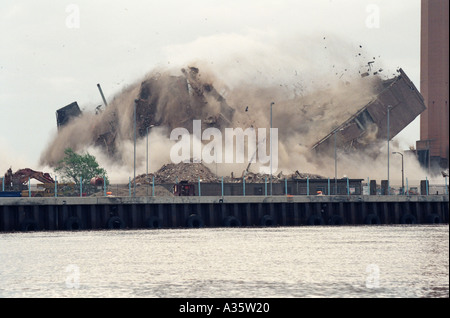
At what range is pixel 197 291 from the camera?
110ft

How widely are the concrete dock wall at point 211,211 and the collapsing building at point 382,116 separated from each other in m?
47.7

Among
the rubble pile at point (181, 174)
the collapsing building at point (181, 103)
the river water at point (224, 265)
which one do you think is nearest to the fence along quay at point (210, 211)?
the river water at point (224, 265)

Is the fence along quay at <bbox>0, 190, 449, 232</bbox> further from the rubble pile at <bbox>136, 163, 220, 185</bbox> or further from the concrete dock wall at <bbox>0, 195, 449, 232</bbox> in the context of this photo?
Answer: the rubble pile at <bbox>136, 163, 220, 185</bbox>

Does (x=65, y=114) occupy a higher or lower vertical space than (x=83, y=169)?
higher

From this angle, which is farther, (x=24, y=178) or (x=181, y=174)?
(x=181, y=174)

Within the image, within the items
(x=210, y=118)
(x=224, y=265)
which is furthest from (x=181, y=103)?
(x=224, y=265)

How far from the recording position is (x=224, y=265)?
42.7 m

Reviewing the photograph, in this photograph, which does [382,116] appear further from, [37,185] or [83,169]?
[37,185]

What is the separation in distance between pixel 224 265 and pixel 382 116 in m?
91.6

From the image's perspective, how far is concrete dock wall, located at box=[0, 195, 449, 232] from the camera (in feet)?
223

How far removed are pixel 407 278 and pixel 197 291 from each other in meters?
9.91

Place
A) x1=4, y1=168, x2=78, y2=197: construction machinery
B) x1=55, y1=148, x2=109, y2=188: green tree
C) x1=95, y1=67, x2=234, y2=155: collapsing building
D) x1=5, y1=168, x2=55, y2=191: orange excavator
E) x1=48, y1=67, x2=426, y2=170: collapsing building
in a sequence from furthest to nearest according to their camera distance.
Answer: x1=95, y1=67, x2=234, y2=155: collapsing building, x1=48, y1=67, x2=426, y2=170: collapsing building, x1=55, y1=148, x2=109, y2=188: green tree, x1=5, y1=168, x2=55, y2=191: orange excavator, x1=4, y1=168, x2=78, y2=197: construction machinery

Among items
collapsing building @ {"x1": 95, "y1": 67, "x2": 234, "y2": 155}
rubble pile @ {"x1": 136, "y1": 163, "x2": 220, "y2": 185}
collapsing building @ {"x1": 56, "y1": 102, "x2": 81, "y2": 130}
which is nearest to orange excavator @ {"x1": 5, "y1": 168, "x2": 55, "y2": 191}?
rubble pile @ {"x1": 136, "y1": 163, "x2": 220, "y2": 185}

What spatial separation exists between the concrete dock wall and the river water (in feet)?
13.8
